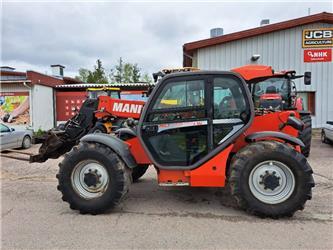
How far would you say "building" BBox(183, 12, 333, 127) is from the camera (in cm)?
1412

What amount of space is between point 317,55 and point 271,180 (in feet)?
43.1

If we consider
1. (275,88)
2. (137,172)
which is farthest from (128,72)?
(137,172)

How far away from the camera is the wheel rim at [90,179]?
4.09m

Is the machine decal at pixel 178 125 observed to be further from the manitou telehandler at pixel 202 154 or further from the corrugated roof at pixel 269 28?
the corrugated roof at pixel 269 28

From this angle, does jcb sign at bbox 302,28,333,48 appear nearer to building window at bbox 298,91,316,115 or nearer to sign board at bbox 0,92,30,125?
building window at bbox 298,91,316,115

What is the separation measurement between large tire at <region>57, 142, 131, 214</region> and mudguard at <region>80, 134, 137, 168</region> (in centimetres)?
6

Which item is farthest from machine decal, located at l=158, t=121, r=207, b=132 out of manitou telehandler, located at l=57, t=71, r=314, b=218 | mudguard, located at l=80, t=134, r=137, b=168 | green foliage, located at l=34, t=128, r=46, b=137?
green foliage, located at l=34, t=128, r=46, b=137

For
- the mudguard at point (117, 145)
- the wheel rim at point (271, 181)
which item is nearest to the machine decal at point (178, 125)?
the mudguard at point (117, 145)

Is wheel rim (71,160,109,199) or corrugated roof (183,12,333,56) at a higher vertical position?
corrugated roof (183,12,333,56)

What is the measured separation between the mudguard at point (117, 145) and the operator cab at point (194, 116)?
0.35 meters

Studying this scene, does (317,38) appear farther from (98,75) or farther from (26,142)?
(98,75)

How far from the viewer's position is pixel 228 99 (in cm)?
403

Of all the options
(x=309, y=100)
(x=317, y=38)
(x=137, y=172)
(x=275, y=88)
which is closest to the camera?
(x=137, y=172)

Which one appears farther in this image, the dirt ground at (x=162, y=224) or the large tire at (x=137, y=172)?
the large tire at (x=137, y=172)
